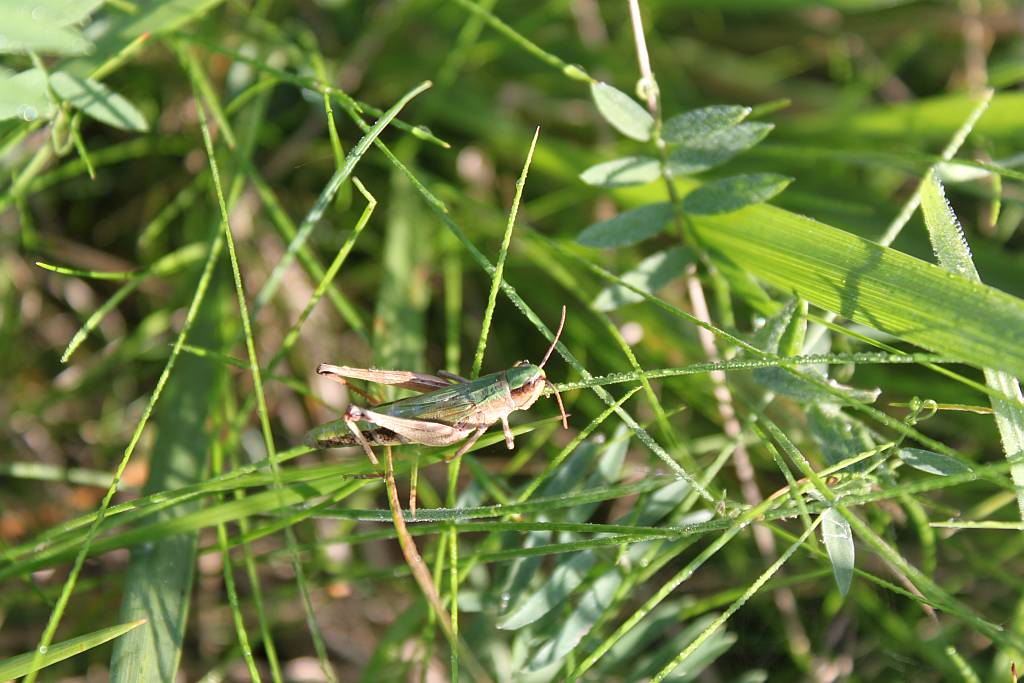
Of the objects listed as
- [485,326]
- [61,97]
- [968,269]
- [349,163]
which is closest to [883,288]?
[968,269]

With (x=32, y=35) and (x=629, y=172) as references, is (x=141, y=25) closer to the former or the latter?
(x=32, y=35)

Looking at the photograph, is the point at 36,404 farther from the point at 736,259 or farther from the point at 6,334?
the point at 736,259

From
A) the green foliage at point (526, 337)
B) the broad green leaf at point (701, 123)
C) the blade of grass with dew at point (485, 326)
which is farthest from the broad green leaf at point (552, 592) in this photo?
the broad green leaf at point (701, 123)

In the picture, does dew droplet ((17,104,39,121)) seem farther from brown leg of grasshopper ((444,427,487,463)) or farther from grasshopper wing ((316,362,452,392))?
brown leg of grasshopper ((444,427,487,463))

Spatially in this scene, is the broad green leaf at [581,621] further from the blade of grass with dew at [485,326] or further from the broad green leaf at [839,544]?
the broad green leaf at [839,544]

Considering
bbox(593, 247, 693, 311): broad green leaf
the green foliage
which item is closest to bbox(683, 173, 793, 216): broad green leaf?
the green foliage

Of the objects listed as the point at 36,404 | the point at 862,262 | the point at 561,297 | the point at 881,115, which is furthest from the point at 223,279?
the point at 881,115
